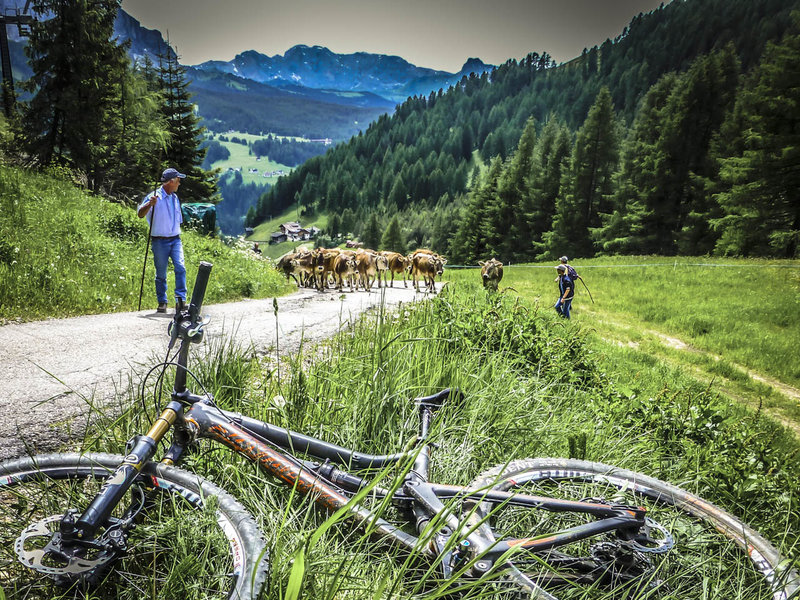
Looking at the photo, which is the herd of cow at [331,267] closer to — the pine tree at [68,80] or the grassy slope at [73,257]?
the grassy slope at [73,257]

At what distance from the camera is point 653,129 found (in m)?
42.4

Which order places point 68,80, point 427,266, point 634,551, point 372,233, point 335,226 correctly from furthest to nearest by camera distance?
point 335,226 → point 372,233 → point 427,266 → point 68,80 → point 634,551

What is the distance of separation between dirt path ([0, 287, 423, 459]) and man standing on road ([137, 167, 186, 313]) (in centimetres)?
69

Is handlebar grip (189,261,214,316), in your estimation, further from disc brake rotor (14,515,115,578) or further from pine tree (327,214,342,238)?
pine tree (327,214,342,238)

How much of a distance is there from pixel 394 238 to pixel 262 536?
4049 inches

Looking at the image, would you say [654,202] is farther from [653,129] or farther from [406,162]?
[406,162]

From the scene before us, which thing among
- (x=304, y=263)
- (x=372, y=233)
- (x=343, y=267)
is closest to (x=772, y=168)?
(x=343, y=267)

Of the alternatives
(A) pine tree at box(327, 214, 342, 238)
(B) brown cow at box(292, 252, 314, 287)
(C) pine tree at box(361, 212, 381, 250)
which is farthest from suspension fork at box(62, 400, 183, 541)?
(A) pine tree at box(327, 214, 342, 238)

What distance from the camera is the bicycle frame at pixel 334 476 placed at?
5.66ft

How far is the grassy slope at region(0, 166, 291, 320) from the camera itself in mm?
6928

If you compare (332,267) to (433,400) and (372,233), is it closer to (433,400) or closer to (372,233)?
(433,400)

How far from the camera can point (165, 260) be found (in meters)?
7.86

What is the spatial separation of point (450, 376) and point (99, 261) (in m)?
9.85

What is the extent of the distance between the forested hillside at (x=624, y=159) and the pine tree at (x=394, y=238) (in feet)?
15.4
